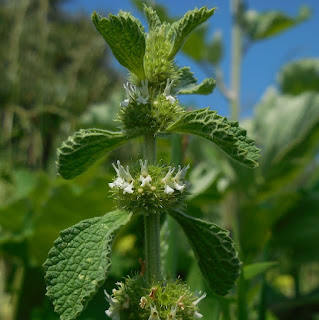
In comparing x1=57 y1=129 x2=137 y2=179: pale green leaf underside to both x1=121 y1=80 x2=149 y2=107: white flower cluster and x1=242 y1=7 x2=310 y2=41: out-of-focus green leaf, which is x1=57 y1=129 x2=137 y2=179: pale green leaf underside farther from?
x1=242 y1=7 x2=310 y2=41: out-of-focus green leaf

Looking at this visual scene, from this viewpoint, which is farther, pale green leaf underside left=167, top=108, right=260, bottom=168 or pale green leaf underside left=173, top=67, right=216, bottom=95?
pale green leaf underside left=173, top=67, right=216, bottom=95

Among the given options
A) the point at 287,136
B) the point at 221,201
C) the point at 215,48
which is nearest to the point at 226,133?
the point at 221,201

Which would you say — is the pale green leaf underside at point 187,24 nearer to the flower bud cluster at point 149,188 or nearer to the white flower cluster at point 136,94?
the white flower cluster at point 136,94

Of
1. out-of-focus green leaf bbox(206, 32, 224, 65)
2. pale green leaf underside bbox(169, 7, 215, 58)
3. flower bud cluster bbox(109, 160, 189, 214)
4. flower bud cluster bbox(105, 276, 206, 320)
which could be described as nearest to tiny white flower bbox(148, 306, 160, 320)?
flower bud cluster bbox(105, 276, 206, 320)

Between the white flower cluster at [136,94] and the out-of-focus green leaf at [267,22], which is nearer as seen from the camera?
the white flower cluster at [136,94]

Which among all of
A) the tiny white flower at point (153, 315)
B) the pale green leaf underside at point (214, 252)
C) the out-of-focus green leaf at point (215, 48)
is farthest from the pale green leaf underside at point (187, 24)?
the out-of-focus green leaf at point (215, 48)

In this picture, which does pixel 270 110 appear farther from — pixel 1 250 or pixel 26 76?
pixel 26 76

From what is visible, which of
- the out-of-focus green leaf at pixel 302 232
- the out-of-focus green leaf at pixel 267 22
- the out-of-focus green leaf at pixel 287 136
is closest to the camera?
the out-of-focus green leaf at pixel 302 232

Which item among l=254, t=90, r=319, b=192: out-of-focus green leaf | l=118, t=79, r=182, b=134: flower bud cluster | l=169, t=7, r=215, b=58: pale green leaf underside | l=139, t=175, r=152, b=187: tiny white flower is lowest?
l=139, t=175, r=152, b=187: tiny white flower

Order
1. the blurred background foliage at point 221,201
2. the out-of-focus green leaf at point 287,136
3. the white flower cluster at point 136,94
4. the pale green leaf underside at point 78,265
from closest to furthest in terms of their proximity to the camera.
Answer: the pale green leaf underside at point 78,265 → the white flower cluster at point 136,94 → the blurred background foliage at point 221,201 → the out-of-focus green leaf at point 287,136
